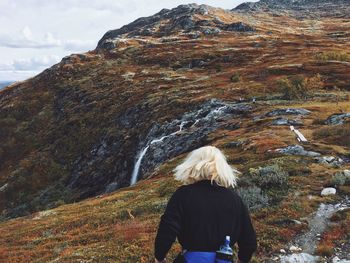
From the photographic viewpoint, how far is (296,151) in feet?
117

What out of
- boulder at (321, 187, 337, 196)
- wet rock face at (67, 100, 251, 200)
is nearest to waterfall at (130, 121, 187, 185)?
wet rock face at (67, 100, 251, 200)

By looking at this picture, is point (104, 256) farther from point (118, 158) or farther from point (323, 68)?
point (323, 68)

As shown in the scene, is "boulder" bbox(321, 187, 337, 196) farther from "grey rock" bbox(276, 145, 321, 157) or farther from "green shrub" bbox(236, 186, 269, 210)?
"grey rock" bbox(276, 145, 321, 157)

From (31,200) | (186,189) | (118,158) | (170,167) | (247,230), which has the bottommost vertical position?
(31,200)

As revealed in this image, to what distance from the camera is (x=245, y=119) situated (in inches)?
2331

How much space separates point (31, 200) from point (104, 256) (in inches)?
2490

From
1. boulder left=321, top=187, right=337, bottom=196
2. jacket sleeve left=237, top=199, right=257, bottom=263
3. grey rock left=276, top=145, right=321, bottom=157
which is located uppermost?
jacket sleeve left=237, top=199, right=257, bottom=263

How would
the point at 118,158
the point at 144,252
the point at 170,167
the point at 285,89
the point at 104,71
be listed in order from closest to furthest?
the point at 144,252 → the point at 170,167 → the point at 285,89 → the point at 118,158 → the point at 104,71

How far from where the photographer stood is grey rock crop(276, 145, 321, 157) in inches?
1344

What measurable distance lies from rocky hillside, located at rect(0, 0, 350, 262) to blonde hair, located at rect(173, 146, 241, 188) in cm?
1059

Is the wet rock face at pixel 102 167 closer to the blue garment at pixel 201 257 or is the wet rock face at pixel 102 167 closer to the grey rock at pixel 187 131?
the grey rock at pixel 187 131

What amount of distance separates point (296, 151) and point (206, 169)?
2906 cm

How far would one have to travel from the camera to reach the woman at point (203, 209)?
26.6 ft

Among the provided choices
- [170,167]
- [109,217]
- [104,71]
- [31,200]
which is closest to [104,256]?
[109,217]
